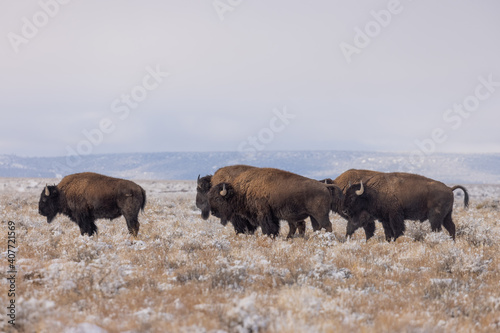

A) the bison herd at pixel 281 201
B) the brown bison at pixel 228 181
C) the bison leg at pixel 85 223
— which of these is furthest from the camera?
the brown bison at pixel 228 181

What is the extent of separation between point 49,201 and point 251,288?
26.6 ft

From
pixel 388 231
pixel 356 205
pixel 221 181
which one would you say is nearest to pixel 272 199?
pixel 221 181

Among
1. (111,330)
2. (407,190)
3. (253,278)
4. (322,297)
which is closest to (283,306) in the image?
(322,297)

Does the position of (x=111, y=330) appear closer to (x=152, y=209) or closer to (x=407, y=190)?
(x=407, y=190)

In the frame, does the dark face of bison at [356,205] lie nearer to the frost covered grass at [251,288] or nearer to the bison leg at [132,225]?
the frost covered grass at [251,288]

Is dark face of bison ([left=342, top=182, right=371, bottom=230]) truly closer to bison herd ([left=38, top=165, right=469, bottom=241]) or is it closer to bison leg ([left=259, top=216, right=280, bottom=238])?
bison herd ([left=38, top=165, right=469, bottom=241])

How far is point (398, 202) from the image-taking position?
11.2 metres

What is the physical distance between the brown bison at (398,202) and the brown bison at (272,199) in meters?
1.06

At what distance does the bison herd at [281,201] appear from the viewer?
10.4 metres

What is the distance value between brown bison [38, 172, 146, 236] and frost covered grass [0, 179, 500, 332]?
6.01ft

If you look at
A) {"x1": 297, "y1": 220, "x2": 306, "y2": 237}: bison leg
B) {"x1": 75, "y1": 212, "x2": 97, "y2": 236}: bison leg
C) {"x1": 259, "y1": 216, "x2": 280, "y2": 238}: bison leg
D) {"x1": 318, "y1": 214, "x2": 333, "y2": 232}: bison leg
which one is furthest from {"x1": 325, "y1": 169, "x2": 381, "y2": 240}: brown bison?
{"x1": 75, "y1": 212, "x2": 97, "y2": 236}: bison leg

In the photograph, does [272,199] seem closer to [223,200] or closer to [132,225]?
[223,200]

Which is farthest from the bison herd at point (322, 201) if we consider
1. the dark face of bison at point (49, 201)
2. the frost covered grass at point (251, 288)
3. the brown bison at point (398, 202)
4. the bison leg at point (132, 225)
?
the dark face of bison at point (49, 201)

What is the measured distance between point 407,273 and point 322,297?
2244mm
